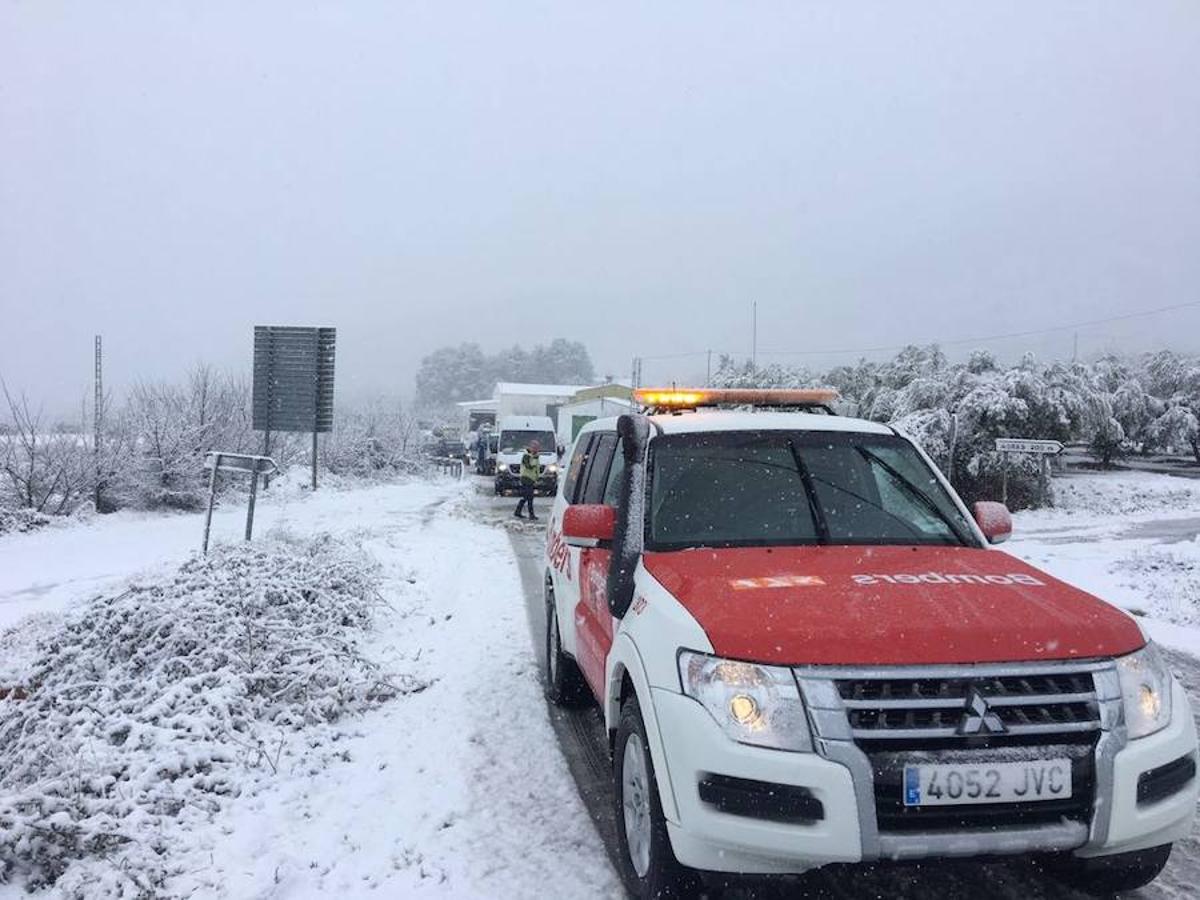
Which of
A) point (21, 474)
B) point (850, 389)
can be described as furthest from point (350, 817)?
point (850, 389)

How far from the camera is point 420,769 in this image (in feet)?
15.1

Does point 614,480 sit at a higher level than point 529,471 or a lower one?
higher

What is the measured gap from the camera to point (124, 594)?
6641mm

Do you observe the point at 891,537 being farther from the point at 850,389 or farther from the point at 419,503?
the point at 850,389

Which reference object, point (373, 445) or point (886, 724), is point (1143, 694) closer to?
point (886, 724)

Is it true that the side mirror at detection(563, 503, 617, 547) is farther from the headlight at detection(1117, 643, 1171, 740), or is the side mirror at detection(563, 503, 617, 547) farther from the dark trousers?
the dark trousers

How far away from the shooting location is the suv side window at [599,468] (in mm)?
5145

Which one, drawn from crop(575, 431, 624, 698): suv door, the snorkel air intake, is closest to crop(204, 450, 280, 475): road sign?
crop(575, 431, 624, 698): suv door

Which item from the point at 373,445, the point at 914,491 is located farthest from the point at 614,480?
the point at 373,445

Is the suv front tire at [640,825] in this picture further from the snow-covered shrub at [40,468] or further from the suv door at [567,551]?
the snow-covered shrub at [40,468]

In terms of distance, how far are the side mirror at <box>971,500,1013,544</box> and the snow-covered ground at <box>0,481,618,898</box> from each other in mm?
2374

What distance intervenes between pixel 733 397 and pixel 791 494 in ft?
4.58

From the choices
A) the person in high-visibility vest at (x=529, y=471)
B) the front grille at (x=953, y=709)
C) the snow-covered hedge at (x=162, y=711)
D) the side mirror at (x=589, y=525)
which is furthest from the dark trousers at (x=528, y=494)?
the front grille at (x=953, y=709)

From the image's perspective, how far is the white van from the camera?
2555 cm
